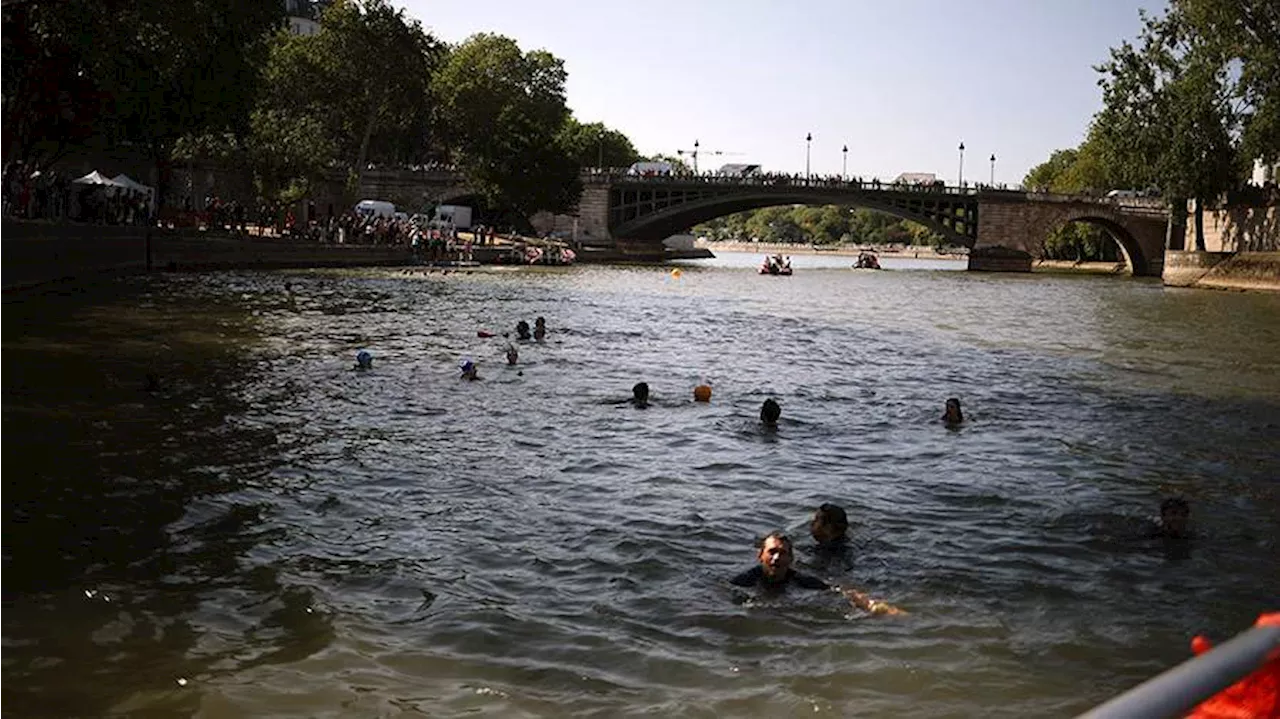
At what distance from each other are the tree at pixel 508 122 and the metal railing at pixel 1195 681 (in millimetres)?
94048

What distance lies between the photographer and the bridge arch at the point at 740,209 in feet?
336

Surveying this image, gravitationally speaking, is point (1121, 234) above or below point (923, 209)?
below

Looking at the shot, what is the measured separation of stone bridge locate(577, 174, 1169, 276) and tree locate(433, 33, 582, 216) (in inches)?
294

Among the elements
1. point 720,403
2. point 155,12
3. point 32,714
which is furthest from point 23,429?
point 155,12

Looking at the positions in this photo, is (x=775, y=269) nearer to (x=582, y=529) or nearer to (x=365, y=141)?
(x=365, y=141)

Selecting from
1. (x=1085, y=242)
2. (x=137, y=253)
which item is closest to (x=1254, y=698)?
(x=137, y=253)

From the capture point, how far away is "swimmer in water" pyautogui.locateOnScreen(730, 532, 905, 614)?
32.6 ft

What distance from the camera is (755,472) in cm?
1544

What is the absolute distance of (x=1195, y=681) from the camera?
2.50 m

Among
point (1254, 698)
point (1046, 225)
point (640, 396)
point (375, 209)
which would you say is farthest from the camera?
point (1046, 225)

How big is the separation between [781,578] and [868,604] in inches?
29.5

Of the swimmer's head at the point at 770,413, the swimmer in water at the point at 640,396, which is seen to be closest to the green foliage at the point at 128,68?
the swimmer in water at the point at 640,396

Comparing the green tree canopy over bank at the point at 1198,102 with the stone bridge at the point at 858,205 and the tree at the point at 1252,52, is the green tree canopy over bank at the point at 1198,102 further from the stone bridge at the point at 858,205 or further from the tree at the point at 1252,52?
the stone bridge at the point at 858,205

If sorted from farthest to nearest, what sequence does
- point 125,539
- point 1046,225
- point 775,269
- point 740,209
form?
point 740,209 < point 1046,225 < point 775,269 < point 125,539
